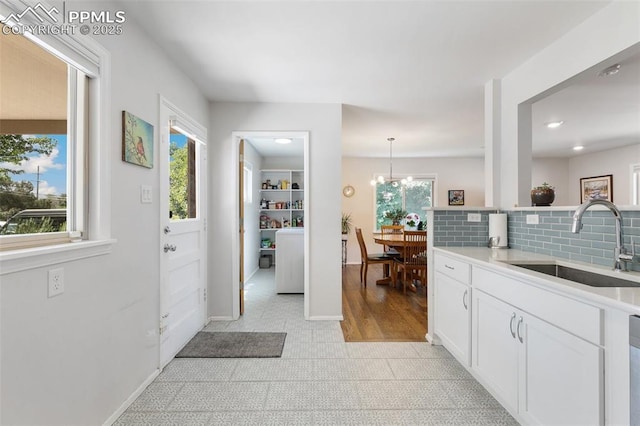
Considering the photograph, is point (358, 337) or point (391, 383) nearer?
point (391, 383)

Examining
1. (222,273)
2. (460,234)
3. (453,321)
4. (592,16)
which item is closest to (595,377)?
(453,321)

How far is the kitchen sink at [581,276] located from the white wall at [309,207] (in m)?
1.84

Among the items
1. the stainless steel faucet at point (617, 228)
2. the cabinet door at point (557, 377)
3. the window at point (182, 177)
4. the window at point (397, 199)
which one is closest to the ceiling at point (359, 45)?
the window at point (182, 177)

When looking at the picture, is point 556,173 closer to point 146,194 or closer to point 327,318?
point 327,318

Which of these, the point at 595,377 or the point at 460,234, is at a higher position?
the point at 460,234

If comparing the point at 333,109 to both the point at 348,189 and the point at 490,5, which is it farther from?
the point at 348,189

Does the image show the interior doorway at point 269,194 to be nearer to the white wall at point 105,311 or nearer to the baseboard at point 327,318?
the baseboard at point 327,318

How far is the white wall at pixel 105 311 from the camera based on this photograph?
1.18 meters

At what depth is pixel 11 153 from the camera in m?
1.24

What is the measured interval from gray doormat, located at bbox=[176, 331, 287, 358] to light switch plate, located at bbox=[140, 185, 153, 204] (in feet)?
4.35

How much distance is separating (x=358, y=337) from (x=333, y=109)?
239cm

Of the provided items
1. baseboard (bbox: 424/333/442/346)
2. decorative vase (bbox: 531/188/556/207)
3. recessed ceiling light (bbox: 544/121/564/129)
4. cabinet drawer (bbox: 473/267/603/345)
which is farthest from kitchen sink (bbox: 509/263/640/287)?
recessed ceiling light (bbox: 544/121/564/129)

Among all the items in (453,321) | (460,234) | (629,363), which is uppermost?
(460,234)

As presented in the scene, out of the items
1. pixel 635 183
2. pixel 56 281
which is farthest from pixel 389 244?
pixel 635 183
